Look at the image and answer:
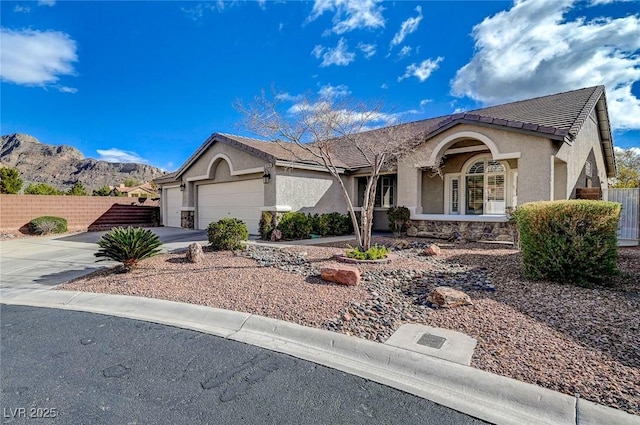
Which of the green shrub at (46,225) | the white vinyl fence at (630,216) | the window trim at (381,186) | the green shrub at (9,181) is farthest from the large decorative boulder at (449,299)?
the green shrub at (9,181)

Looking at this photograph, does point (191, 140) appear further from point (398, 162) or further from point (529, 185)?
point (529, 185)

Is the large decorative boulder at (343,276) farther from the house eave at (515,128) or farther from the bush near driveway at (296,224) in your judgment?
the house eave at (515,128)

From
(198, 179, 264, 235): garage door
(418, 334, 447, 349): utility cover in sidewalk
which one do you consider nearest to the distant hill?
(198, 179, 264, 235): garage door

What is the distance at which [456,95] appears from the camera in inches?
687

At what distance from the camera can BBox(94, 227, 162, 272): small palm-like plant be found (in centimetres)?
795

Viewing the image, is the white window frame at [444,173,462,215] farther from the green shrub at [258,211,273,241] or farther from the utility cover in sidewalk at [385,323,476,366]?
the utility cover in sidewalk at [385,323,476,366]

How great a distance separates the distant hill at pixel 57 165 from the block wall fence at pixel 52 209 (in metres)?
77.8

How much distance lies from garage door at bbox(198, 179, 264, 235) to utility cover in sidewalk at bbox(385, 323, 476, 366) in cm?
1191

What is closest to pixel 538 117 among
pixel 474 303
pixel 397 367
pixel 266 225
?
pixel 474 303

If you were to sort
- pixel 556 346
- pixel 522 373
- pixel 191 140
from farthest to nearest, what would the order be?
pixel 191 140
pixel 556 346
pixel 522 373

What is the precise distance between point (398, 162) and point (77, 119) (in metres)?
27.5

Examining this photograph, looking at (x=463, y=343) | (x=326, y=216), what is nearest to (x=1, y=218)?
(x=326, y=216)

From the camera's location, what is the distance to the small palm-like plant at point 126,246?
7.95 meters

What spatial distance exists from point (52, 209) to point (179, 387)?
20.7 m
